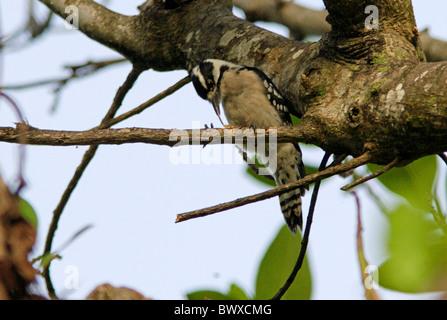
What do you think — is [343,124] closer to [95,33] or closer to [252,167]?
[252,167]

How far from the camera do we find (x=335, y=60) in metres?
2.77

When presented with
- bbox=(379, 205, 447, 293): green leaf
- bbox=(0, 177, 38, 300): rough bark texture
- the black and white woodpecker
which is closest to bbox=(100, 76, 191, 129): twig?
the black and white woodpecker

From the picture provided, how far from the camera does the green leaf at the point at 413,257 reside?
1.91 metres

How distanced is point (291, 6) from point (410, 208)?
2896mm

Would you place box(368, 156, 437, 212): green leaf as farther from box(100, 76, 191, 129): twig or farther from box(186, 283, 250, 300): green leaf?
box(100, 76, 191, 129): twig

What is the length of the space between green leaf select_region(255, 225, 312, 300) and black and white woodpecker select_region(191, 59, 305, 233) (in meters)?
1.71

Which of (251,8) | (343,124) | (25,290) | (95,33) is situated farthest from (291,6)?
(25,290)

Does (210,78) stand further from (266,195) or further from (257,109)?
(266,195)

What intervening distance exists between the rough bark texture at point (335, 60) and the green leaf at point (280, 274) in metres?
0.52

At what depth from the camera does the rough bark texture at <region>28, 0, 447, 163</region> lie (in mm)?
2250

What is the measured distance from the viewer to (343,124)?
98.1 inches

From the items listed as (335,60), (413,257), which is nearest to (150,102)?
(335,60)
